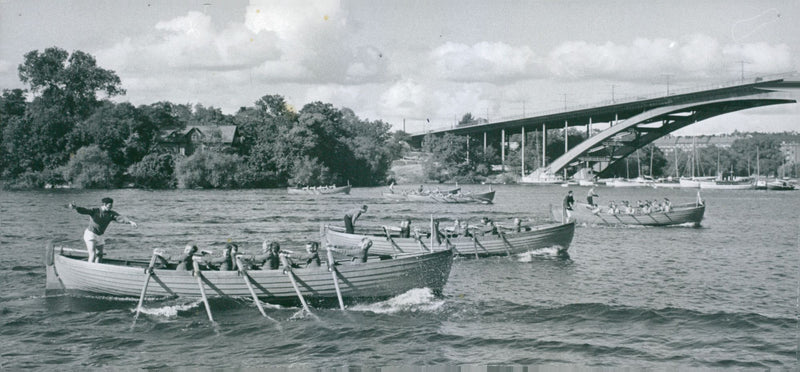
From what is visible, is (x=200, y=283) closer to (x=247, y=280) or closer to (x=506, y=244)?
(x=247, y=280)

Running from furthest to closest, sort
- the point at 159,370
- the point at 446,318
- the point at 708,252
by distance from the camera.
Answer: the point at 708,252
the point at 446,318
the point at 159,370

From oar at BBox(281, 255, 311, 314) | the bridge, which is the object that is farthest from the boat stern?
the bridge

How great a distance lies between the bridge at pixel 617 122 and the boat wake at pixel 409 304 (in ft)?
169

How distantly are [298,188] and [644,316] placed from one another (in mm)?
60258

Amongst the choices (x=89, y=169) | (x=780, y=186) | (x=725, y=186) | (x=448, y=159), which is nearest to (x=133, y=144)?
(x=89, y=169)

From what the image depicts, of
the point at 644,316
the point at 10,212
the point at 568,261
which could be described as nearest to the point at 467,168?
the point at 10,212

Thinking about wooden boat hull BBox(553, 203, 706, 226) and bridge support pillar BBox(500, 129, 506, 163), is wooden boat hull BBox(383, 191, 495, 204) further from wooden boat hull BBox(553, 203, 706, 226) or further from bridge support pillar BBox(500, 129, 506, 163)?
bridge support pillar BBox(500, 129, 506, 163)

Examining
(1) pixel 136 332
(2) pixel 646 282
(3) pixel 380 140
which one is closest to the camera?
(1) pixel 136 332

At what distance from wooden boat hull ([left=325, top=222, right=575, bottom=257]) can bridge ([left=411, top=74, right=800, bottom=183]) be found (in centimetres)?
4187

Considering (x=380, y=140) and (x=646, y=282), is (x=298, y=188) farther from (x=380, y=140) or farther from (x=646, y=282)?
(x=646, y=282)

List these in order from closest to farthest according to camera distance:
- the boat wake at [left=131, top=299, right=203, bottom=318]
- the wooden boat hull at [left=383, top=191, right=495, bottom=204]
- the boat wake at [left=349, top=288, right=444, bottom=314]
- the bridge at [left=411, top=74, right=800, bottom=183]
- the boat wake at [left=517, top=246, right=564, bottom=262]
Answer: the boat wake at [left=131, top=299, right=203, bottom=318] → the boat wake at [left=349, top=288, right=444, bottom=314] → the boat wake at [left=517, top=246, right=564, bottom=262] → the wooden boat hull at [left=383, top=191, right=495, bottom=204] → the bridge at [left=411, top=74, right=800, bottom=183]

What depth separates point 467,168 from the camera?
10312cm

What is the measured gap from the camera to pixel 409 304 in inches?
668

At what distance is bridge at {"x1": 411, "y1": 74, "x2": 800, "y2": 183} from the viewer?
70125mm
